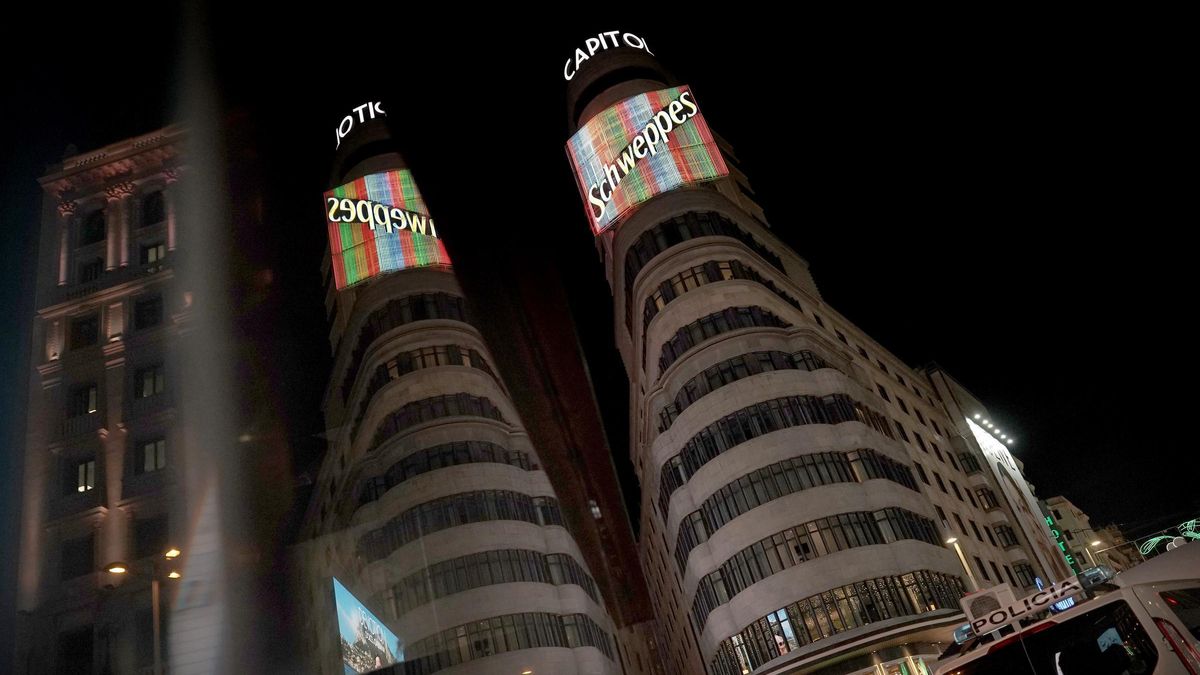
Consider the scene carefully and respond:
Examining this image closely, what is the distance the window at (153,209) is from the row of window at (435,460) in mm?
17468

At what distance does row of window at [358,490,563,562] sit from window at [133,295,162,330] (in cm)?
1514

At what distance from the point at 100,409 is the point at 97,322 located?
374 centimetres

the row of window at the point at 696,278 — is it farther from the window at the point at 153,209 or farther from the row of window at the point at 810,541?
the window at the point at 153,209

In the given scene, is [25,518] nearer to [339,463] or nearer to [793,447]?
[339,463]

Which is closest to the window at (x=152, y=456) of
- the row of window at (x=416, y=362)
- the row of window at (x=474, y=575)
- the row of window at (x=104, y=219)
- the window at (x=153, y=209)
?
the row of window at (x=104, y=219)

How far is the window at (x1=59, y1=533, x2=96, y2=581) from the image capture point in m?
21.2

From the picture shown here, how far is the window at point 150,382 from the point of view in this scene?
25.2 metres

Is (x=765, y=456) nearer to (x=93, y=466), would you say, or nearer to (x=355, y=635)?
(x=355, y=635)

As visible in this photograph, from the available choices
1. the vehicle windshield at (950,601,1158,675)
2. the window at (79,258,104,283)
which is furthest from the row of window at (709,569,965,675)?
the window at (79,258,104,283)

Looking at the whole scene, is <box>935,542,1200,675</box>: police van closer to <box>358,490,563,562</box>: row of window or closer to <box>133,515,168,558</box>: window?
<box>133,515,168,558</box>: window

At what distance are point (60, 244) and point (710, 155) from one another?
36.9m

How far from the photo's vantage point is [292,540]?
53.5ft

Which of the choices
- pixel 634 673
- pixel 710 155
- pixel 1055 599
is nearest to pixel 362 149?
pixel 710 155

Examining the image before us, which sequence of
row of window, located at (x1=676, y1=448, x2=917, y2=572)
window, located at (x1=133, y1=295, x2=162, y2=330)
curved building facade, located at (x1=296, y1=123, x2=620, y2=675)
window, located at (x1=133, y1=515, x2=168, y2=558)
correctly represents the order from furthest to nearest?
row of window, located at (x1=676, y1=448, x2=917, y2=572), curved building facade, located at (x1=296, y1=123, x2=620, y2=675), window, located at (x1=133, y1=295, x2=162, y2=330), window, located at (x1=133, y1=515, x2=168, y2=558)
